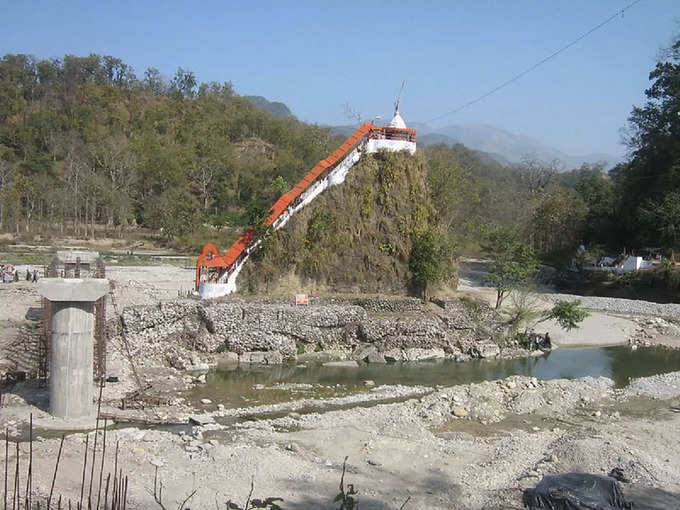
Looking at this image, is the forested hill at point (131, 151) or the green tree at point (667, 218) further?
the forested hill at point (131, 151)

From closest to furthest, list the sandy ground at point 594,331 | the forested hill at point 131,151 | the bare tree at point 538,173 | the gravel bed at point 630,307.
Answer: the sandy ground at point 594,331 → the gravel bed at point 630,307 → the forested hill at point 131,151 → the bare tree at point 538,173

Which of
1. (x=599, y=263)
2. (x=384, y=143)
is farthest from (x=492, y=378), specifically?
(x=599, y=263)

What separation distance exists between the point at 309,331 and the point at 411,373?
490 cm

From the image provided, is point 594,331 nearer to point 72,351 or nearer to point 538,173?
point 72,351

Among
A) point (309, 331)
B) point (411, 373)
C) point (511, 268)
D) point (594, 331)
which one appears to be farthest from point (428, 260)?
point (594, 331)

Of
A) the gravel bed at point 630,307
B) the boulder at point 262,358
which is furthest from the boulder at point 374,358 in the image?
the gravel bed at point 630,307

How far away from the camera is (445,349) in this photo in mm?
28781

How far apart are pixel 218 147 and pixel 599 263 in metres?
42.5

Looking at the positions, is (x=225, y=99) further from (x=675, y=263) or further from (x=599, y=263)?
(x=675, y=263)

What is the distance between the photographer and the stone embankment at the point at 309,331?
2500 cm

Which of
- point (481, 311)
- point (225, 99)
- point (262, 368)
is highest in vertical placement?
point (225, 99)

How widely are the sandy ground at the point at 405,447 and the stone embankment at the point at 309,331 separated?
240cm

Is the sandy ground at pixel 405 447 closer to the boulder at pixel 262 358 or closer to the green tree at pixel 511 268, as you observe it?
the boulder at pixel 262 358

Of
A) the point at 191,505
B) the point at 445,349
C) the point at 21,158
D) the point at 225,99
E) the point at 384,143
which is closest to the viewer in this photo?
the point at 191,505
